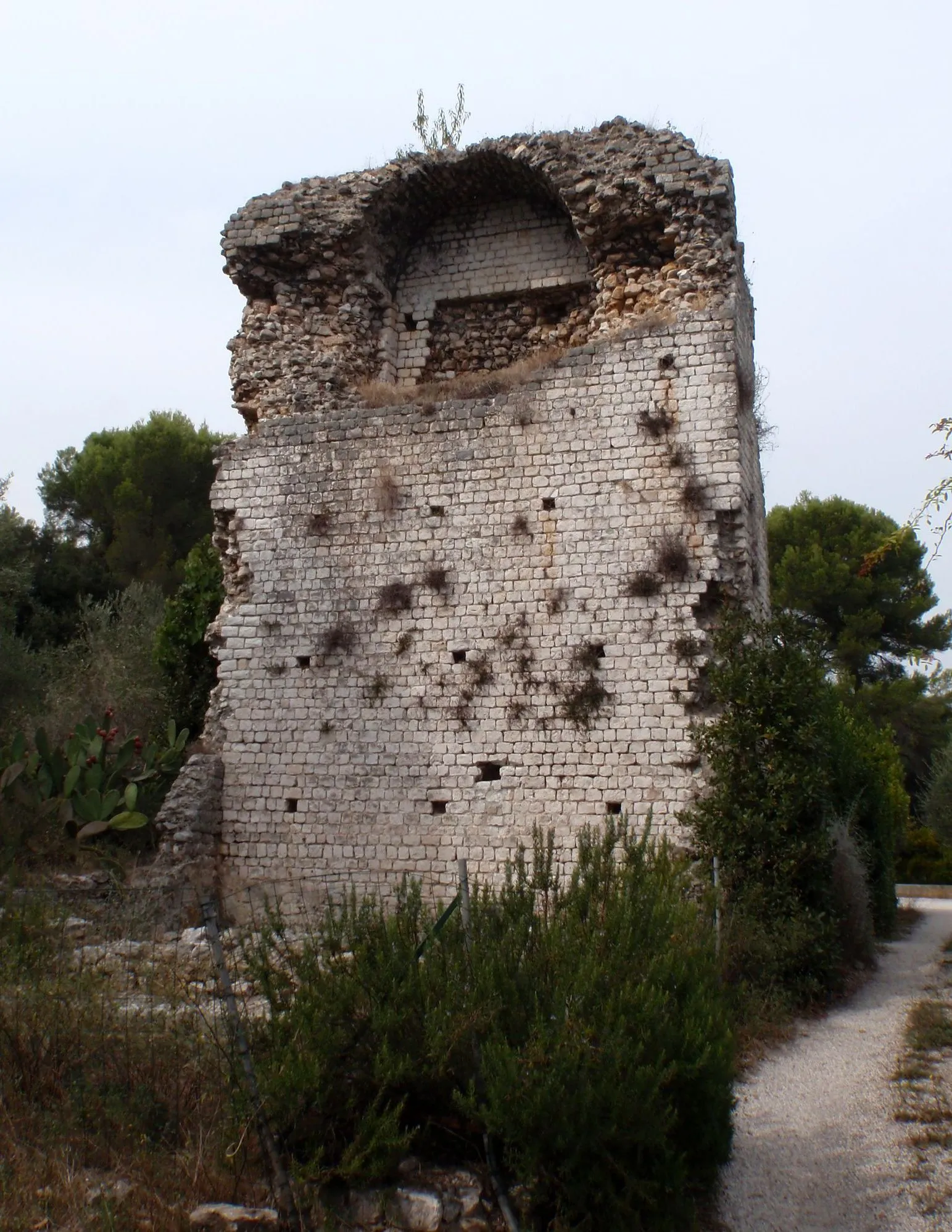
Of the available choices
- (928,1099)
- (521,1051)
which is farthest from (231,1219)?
(928,1099)

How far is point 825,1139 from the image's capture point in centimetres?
595

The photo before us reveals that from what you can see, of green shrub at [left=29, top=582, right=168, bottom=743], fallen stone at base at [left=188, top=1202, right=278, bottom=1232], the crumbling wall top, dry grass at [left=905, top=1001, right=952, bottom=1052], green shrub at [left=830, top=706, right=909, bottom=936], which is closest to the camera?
fallen stone at base at [left=188, top=1202, right=278, bottom=1232]

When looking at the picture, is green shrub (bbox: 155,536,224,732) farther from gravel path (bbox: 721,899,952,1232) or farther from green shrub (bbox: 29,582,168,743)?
gravel path (bbox: 721,899,952,1232)

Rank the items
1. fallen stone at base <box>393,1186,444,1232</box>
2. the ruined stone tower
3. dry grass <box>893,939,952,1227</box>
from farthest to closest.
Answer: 1. the ruined stone tower
2. dry grass <box>893,939,952,1227</box>
3. fallen stone at base <box>393,1186,444,1232</box>

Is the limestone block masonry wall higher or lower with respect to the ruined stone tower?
higher

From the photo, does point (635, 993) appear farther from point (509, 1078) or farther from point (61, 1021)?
point (61, 1021)

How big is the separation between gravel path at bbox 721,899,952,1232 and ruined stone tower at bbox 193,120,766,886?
245 centimetres

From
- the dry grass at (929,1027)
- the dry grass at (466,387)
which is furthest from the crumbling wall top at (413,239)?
the dry grass at (929,1027)

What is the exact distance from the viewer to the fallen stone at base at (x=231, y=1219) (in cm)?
413

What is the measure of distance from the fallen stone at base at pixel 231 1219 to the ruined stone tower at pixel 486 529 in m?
5.65

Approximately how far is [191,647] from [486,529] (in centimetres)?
712

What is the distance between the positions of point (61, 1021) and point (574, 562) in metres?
6.23

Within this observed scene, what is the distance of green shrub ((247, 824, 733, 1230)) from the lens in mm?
4215

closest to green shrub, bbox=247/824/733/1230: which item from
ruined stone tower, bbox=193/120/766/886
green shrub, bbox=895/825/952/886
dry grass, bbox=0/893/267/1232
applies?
dry grass, bbox=0/893/267/1232
